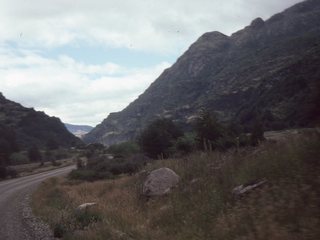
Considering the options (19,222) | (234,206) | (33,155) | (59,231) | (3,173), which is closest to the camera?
(234,206)

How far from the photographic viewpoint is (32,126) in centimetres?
13338

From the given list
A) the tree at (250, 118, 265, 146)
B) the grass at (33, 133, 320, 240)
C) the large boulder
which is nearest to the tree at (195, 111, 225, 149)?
the tree at (250, 118, 265, 146)

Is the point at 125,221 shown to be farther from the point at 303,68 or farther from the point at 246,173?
the point at 303,68

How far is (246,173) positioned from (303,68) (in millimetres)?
72235

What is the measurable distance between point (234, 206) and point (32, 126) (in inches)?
5082

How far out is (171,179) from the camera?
1711cm

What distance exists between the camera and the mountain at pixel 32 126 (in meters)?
124

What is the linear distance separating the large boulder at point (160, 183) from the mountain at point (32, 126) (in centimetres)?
10102

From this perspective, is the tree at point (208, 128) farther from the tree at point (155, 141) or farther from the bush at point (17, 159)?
the bush at point (17, 159)

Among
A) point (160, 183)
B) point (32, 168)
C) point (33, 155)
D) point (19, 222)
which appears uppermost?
point (33, 155)

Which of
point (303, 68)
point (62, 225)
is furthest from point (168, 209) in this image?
point (303, 68)

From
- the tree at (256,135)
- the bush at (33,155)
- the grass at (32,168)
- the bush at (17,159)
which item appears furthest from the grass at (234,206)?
the bush at (33,155)

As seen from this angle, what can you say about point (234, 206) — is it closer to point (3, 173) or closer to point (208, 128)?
point (208, 128)

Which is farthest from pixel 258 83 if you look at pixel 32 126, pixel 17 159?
pixel 32 126
